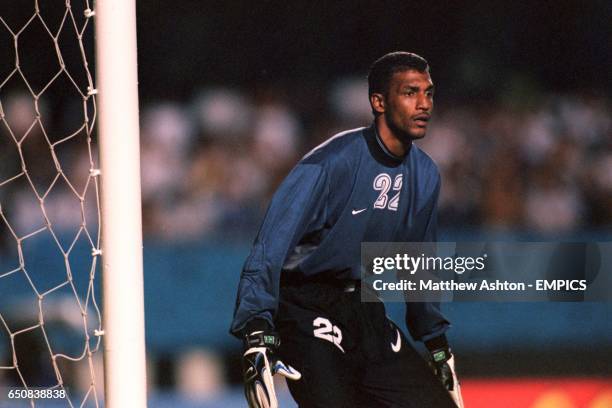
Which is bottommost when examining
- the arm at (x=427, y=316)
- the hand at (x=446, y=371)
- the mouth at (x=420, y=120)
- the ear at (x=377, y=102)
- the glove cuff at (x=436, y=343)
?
the hand at (x=446, y=371)

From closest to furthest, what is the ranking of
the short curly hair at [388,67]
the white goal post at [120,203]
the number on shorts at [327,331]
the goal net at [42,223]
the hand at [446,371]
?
1. the white goal post at [120,203]
2. the number on shorts at [327,331]
3. the hand at [446,371]
4. the short curly hair at [388,67]
5. the goal net at [42,223]

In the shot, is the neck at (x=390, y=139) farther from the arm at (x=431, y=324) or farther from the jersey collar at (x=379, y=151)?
the arm at (x=431, y=324)

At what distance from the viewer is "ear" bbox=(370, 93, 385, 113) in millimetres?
2508

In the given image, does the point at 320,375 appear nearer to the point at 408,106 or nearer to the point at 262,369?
the point at 262,369

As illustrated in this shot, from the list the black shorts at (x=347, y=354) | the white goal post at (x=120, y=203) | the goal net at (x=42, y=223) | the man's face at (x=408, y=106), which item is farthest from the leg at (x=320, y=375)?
the goal net at (x=42, y=223)

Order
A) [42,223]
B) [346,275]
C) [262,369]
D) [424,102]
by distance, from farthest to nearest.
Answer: [42,223] < [424,102] < [346,275] < [262,369]

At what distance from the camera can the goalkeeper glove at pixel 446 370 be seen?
7.90 feet

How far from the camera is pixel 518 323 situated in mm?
3184

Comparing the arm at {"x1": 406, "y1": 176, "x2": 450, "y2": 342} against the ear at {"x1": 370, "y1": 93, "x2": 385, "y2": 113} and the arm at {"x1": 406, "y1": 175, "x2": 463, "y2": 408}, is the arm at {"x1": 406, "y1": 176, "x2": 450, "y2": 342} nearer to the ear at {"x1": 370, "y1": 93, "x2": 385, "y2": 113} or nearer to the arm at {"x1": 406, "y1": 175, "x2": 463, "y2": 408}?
the arm at {"x1": 406, "y1": 175, "x2": 463, "y2": 408}

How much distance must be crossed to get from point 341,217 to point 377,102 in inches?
14.5

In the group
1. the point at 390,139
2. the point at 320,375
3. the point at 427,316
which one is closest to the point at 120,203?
the point at 320,375

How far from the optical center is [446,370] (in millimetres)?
2438

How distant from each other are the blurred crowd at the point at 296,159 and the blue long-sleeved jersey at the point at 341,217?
51cm

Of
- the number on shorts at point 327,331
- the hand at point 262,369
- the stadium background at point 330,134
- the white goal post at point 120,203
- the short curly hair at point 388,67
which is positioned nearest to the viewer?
the white goal post at point 120,203
